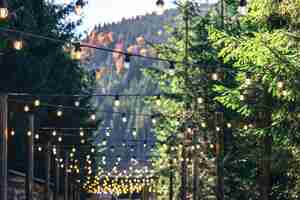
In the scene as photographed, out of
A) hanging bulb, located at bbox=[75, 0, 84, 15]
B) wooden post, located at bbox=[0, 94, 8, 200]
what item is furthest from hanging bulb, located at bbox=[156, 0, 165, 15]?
wooden post, located at bbox=[0, 94, 8, 200]

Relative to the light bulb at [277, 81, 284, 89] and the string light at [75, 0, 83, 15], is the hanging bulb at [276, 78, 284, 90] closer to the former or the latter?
the light bulb at [277, 81, 284, 89]

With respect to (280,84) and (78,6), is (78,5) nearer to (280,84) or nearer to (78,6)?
(78,6)

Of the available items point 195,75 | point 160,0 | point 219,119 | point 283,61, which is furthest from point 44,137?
point 160,0

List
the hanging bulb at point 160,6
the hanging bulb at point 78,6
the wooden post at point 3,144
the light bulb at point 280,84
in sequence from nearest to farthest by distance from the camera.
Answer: the hanging bulb at point 160,6
the hanging bulb at point 78,6
the light bulb at point 280,84
the wooden post at point 3,144

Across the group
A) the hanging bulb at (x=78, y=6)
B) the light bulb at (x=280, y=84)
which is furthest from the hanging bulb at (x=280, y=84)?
the hanging bulb at (x=78, y=6)

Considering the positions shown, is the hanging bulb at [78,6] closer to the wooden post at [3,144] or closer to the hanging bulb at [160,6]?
the hanging bulb at [160,6]

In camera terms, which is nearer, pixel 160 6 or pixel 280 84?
pixel 160 6

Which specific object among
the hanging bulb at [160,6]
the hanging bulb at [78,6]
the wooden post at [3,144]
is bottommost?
the wooden post at [3,144]

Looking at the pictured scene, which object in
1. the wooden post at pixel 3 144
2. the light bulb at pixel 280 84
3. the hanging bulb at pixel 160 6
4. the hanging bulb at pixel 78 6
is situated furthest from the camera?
the wooden post at pixel 3 144

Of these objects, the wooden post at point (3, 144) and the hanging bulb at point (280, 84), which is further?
the wooden post at point (3, 144)

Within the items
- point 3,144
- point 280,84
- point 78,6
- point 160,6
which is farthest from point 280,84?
point 3,144

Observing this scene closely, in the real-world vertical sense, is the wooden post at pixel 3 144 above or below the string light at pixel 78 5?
below

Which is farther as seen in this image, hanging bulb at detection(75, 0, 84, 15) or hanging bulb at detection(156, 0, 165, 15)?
hanging bulb at detection(75, 0, 84, 15)

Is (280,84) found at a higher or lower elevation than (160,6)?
lower
